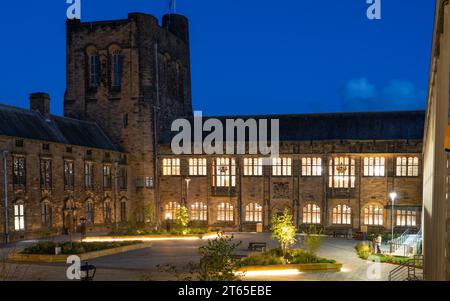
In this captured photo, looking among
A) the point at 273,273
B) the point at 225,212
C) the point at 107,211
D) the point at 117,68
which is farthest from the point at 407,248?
the point at 117,68

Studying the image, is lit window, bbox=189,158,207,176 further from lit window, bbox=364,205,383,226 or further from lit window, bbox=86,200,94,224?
lit window, bbox=364,205,383,226

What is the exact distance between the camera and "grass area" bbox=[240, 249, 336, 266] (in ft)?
76.5

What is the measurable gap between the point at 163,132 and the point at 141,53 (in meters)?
8.14

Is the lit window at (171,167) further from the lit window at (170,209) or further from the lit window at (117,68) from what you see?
the lit window at (117,68)

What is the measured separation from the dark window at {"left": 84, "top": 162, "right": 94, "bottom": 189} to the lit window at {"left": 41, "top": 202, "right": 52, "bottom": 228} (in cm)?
484

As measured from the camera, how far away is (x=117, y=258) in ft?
87.5

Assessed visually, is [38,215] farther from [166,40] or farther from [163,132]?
[166,40]

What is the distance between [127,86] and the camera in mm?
48000

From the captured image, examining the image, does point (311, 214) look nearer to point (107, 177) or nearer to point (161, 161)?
point (161, 161)

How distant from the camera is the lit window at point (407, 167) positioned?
137ft

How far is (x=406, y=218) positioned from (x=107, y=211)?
26.4 meters

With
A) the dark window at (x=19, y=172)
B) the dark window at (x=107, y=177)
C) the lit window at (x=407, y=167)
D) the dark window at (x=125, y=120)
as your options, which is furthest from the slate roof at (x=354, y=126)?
the dark window at (x=19, y=172)
